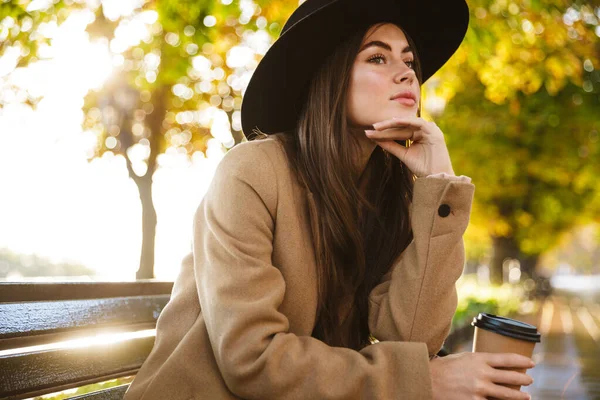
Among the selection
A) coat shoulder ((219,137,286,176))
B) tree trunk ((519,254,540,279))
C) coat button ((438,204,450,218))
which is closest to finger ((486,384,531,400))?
coat button ((438,204,450,218))

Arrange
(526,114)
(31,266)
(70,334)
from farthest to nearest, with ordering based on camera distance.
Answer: (31,266)
(526,114)
(70,334)

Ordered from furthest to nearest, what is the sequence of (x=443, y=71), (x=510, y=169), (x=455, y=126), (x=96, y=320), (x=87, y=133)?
(x=510, y=169), (x=455, y=126), (x=87, y=133), (x=443, y=71), (x=96, y=320)

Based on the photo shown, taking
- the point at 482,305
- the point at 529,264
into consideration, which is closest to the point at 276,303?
the point at 482,305

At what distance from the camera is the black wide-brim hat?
8.10ft

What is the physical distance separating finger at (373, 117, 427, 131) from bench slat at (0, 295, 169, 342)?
1.33 metres

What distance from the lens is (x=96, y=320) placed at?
262 cm

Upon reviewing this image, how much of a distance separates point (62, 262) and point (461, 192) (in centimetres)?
1518

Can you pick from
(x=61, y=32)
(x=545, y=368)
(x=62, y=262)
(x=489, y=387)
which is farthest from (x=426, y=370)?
(x=62, y=262)

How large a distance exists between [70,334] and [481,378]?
149 centimetres

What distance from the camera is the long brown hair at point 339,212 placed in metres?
2.36

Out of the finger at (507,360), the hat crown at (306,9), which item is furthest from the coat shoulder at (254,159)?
the finger at (507,360)

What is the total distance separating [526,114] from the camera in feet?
51.6

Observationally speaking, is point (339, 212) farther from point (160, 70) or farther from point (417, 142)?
point (160, 70)

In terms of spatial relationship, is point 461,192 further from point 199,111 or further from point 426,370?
point 199,111
